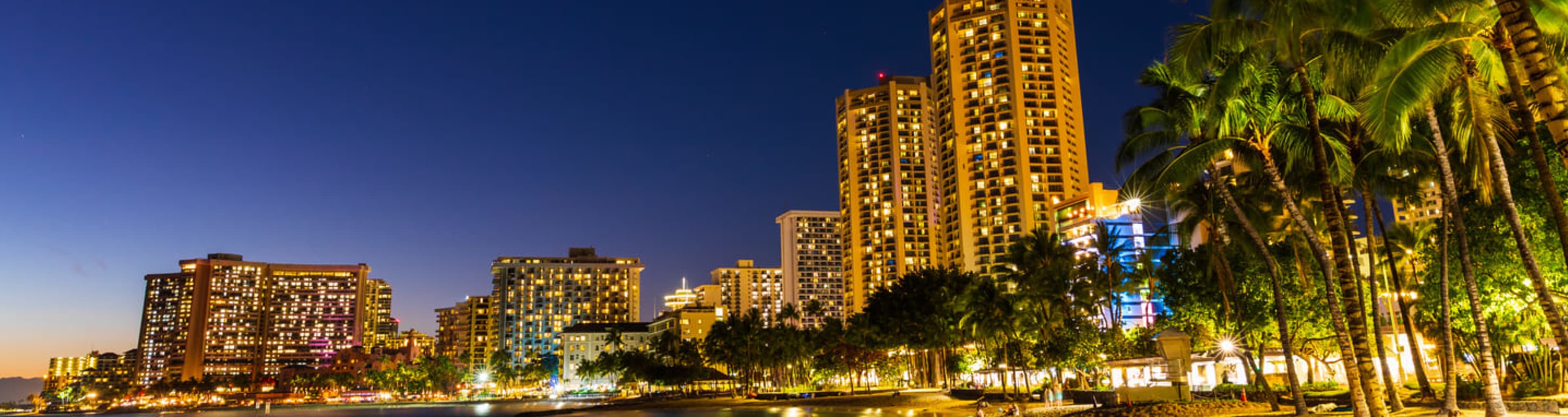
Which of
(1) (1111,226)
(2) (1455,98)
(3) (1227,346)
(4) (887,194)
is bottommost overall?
(3) (1227,346)

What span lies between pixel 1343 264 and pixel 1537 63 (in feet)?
26.1

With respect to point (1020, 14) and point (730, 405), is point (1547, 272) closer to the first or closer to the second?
point (730, 405)

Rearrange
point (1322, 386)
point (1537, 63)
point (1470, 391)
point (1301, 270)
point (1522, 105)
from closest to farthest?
point (1537, 63)
point (1522, 105)
point (1470, 391)
point (1301, 270)
point (1322, 386)

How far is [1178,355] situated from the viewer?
37.9 metres

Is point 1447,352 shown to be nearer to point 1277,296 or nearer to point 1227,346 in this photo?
point 1277,296

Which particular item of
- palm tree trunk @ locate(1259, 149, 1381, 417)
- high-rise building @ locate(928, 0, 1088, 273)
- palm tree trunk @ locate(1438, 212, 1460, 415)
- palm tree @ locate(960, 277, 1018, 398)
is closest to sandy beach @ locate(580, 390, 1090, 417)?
palm tree @ locate(960, 277, 1018, 398)

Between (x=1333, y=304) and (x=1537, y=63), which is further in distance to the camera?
(x=1333, y=304)

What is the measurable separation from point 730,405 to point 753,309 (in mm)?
34989

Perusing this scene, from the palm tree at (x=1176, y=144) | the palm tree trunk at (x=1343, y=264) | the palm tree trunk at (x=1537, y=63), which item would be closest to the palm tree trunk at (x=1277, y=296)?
the palm tree at (x=1176, y=144)

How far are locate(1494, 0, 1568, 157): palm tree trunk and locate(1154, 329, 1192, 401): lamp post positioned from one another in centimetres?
2696

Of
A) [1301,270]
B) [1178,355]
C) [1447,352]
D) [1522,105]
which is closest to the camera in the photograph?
[1522,105]

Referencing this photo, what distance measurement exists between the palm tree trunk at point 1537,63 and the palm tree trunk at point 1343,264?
21.9 feet

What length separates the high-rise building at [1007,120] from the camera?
146 m

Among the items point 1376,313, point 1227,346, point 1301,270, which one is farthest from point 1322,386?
point 1376,313
